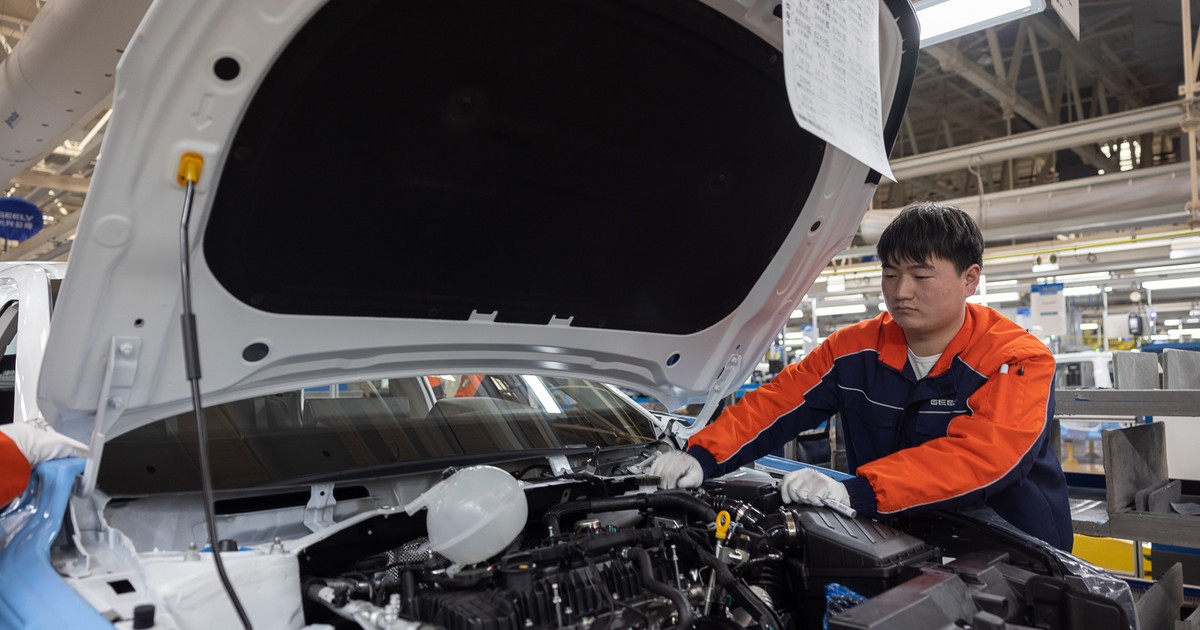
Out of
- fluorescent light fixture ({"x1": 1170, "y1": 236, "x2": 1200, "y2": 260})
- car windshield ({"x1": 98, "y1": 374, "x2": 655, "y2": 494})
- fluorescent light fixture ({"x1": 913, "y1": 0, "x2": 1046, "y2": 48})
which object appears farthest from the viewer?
fluorescent light fixture ({"x1": 1170, "y1": 236, "x2": 1200, "y2": 260})

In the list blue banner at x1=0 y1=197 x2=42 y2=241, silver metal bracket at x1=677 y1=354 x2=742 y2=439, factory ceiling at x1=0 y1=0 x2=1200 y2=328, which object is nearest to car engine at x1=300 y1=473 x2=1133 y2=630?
silver metal bracket at x1=677 y1=354 x2=742 y2=439

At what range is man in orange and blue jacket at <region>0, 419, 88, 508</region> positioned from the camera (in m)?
1.24

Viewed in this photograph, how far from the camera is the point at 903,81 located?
1666 mm

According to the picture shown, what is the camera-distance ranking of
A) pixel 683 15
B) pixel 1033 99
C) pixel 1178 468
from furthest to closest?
pixel 1033 99 → pixel 1178 468 → pixel 683 15

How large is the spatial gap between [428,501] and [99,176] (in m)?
0.74

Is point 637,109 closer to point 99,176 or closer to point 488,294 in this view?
point 488,294

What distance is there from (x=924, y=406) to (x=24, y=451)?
1.98 metres

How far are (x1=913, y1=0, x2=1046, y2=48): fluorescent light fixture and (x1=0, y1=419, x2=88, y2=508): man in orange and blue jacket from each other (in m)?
2.68

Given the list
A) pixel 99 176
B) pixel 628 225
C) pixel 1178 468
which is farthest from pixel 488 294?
pixel 1178 468

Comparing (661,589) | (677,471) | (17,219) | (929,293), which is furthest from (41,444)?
(17,219)

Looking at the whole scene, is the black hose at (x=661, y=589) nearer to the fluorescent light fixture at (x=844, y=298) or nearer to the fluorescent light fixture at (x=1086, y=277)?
the fluorescent light fixture at (x=1086, y=277)

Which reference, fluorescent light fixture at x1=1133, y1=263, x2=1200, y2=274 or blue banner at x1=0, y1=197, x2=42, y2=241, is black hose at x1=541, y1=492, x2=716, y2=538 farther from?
fluorescent light fixture at x1=1133, y1=263, x2=1200, y2=274

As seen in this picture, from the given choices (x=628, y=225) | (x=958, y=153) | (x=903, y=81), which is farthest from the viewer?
(x=958, y=153)

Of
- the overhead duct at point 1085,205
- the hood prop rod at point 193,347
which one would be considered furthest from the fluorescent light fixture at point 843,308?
the hood prop rod at point 193,347
